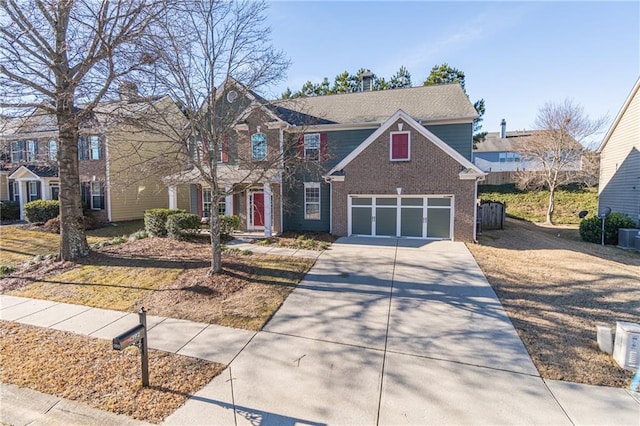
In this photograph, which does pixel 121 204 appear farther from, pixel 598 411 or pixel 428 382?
pixel 598 411

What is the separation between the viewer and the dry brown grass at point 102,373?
357 cm

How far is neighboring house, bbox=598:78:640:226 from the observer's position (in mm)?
14922

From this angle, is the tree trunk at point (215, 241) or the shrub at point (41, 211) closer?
the tree trunk at point (215, 241)

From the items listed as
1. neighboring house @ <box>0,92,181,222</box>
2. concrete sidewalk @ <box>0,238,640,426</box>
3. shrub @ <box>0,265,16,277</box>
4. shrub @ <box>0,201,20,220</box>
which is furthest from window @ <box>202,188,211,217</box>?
shrub @ <box>0,201,20,220</box>

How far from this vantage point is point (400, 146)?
13.4 metres

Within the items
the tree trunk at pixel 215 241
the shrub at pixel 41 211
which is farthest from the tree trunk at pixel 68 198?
the shrub at pixel 41 211

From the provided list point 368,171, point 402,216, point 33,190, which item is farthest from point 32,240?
point 402,216

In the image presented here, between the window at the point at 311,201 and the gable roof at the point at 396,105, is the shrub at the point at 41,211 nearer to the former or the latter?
the window at the point at 311,201

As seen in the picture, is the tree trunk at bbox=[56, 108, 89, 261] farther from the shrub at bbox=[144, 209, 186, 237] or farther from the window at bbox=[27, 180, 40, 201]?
the window at bbox=[27, 180, 40, 201]

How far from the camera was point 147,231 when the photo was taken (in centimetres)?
1355

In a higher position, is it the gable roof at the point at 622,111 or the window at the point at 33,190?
the gable roof at the point at 622,111

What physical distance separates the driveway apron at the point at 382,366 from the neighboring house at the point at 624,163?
47.4 feet

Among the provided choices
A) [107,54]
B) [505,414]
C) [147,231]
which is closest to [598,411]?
[505,414]

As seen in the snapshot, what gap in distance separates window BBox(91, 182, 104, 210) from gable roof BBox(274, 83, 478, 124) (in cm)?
1438
